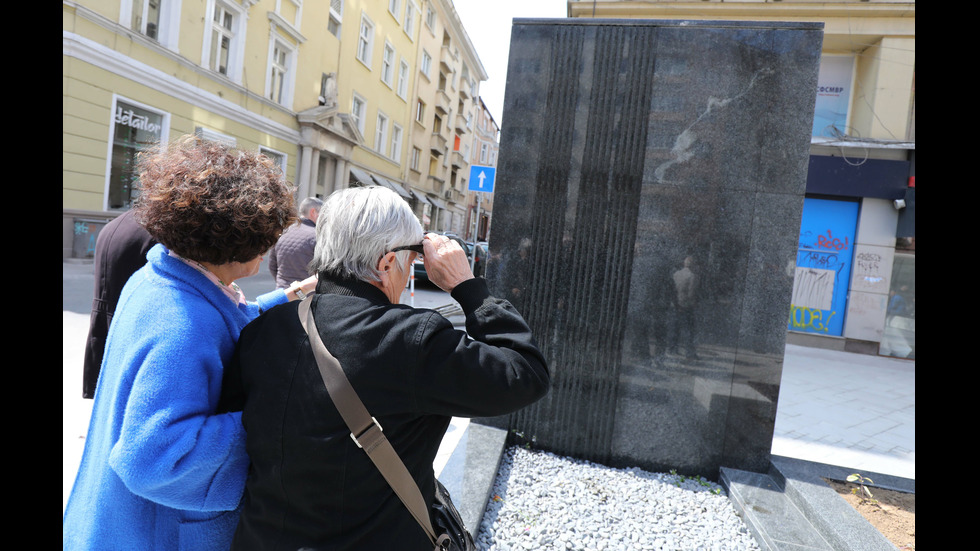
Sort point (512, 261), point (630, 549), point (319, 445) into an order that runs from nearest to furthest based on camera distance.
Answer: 1. point (319, 445)
2. point (630, 549)
3. point (512, 261)

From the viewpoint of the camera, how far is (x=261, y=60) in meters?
17.0

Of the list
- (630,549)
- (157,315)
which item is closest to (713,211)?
(630,549)

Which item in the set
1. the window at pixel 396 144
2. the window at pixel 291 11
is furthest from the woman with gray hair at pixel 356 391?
the window at pixel 396 144

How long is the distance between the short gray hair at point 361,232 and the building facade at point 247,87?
4.13 metres

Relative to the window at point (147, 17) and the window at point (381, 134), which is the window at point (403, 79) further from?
the window at point (147, 17)

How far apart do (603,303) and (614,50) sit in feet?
5.92

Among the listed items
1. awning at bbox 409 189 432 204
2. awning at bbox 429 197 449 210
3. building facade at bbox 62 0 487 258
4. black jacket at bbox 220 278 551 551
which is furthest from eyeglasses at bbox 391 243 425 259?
awning at bbox 429 197 449 210

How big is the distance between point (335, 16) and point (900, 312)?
63.2 ft

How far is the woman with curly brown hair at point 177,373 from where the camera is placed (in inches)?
50.7

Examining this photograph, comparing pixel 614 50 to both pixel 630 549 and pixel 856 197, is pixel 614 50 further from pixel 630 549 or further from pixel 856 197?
pixel 856 197

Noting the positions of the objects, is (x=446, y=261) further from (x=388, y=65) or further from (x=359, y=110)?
(x=388, y=65)

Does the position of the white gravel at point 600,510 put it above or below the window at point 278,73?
below

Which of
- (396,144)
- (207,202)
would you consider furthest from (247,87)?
(207,202)
